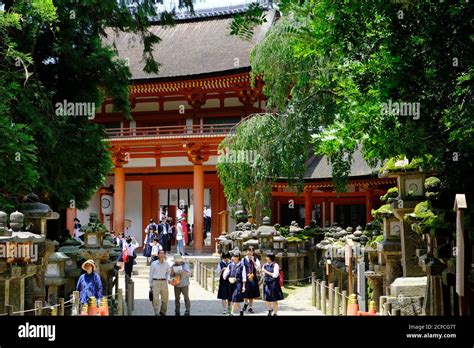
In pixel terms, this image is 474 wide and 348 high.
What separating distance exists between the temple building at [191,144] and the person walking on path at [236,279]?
1124cm

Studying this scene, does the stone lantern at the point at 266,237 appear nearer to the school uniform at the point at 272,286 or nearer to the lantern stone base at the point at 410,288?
the school uniform at the point at 272,286

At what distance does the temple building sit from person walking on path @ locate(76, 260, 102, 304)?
14.1m

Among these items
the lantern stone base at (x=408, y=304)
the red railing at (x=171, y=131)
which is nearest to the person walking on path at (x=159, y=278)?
the lantern stone base at (x=408, y=304)

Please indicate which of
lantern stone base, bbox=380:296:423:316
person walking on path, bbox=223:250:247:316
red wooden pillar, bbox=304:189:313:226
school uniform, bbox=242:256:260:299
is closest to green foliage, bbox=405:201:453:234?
lantern stone base, bbox=380:296:423:316

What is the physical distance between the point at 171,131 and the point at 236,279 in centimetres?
1322

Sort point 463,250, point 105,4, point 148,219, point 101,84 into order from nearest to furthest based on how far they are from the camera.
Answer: point 463,250 → point 105,4 → point 101,84 → point 148,219

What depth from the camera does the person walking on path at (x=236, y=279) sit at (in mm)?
10812

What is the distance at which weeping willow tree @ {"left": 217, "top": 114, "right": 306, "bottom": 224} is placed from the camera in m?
15.9

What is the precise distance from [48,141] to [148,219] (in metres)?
15.2

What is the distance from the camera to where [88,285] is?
8.68m

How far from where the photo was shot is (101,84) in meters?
12.8

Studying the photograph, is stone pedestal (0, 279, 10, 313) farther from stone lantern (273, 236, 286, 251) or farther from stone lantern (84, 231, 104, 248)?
stone lantern (273, 236, 286, 251)
